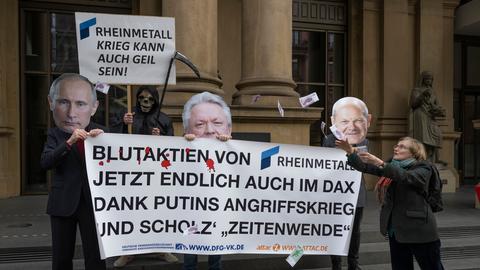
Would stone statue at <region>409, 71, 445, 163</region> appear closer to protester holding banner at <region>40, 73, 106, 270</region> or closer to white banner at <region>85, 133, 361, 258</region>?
white banner at <region>85, 133, 361, 258</region>

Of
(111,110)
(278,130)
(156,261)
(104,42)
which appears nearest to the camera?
(104,42)

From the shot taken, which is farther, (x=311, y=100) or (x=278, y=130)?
(x=278, y=130)

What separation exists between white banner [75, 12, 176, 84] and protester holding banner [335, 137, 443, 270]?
2.17 metres

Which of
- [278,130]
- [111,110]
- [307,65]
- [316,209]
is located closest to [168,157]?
[316,209]

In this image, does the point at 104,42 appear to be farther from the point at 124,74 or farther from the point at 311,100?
the point at 311,100

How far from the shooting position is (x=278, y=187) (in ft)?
14.7

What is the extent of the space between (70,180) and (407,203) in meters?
2.79

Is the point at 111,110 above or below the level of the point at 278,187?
above

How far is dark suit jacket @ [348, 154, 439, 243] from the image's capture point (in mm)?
4004

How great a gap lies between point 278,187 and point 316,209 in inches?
17.4

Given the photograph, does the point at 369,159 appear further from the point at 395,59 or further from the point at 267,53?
the point at 395,59

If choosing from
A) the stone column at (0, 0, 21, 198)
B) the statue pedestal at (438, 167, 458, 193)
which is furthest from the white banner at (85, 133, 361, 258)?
the statue pedestal at (438, 167, 458, 193)

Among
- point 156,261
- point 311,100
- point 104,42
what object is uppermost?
point 104,42

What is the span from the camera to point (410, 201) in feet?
13.6
